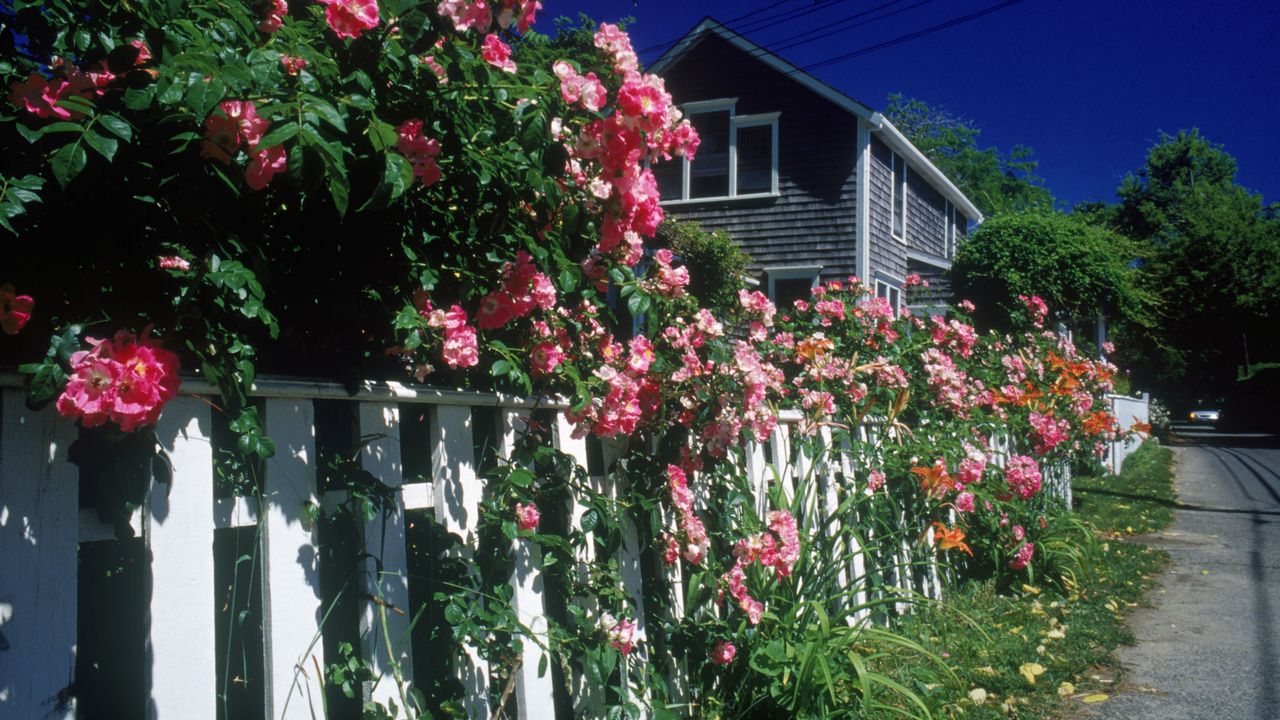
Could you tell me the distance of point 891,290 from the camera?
55.3 feet

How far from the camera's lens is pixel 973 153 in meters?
39.3

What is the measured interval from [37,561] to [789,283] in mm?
15113

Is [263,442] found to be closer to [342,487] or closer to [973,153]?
[342,487]

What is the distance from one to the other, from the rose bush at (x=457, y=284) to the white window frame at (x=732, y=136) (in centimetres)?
1260

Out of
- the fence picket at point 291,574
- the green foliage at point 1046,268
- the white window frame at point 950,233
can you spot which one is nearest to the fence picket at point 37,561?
the fence picket at point 291,574

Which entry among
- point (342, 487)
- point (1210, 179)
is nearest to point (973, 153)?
point (1210, 179)

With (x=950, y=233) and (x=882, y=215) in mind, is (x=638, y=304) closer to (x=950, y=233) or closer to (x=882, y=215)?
(x=882, y=215)

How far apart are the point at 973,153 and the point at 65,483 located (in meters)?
42.3

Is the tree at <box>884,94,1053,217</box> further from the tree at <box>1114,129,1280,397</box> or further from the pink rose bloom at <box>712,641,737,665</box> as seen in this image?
the pink rose bloom at <box>712,641,737,665</box>

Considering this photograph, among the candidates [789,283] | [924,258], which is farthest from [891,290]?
[789,283]

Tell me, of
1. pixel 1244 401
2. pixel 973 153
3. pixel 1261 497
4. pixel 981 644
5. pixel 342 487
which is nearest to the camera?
pixel 342 487

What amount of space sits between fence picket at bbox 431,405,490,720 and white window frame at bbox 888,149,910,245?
15.8 metres

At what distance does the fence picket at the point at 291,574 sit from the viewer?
5.60 feet

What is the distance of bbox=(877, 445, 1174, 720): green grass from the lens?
338 centimetres
